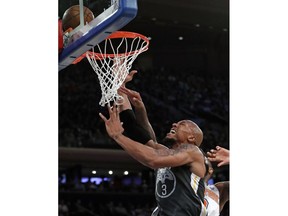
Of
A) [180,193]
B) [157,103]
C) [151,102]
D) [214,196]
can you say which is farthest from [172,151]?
[157,103]

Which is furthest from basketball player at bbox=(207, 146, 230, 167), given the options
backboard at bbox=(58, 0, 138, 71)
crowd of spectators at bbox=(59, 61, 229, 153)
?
crowd of spectators at bbox=(59, 61, 229, 153)

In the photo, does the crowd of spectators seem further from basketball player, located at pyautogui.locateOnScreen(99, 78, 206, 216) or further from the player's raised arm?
the player's raised arm

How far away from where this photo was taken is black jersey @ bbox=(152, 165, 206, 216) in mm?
3764

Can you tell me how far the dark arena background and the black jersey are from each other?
8.12 metres

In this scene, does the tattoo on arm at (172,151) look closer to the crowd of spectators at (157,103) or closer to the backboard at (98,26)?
the backboard at (98,26)

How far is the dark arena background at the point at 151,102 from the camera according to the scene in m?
12.6

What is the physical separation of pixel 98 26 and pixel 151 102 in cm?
1147

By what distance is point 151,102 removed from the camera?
47.2 ft

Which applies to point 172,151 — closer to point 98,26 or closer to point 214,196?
point 214,196

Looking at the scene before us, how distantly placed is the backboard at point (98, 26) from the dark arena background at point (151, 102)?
29.3ft

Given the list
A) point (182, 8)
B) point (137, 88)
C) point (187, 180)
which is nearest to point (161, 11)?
point (182, 8)

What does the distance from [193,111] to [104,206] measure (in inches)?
143
